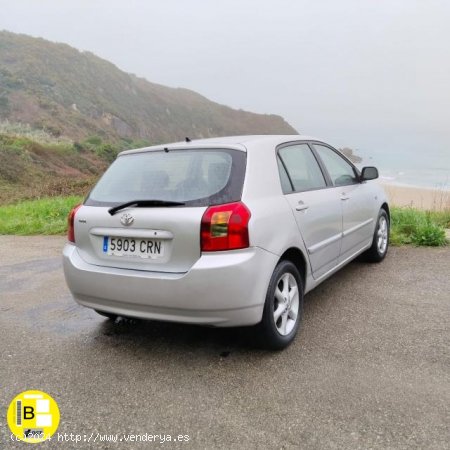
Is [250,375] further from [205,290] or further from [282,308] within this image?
[205,290]

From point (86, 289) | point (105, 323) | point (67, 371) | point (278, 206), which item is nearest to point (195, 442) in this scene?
point (67, 371)

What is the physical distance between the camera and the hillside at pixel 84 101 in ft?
163

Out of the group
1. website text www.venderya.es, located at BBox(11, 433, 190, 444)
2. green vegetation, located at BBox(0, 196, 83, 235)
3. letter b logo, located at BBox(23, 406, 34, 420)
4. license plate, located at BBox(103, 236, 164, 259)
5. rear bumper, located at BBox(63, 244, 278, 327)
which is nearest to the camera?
website text www.venderya.es, located at BBox(11, 433, 190, 444)

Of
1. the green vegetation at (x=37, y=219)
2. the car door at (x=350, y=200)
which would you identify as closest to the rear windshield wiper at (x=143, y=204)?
the car door at (x=350, y=200)

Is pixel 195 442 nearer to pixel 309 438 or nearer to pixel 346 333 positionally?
pixel 309 438

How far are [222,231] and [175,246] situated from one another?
1.07 ft

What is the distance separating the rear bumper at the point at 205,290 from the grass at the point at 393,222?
4.24 m

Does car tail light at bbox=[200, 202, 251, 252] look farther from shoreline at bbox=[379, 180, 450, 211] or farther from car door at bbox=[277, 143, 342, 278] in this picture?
shoreline at bbox=[379, 180, 450, 211]

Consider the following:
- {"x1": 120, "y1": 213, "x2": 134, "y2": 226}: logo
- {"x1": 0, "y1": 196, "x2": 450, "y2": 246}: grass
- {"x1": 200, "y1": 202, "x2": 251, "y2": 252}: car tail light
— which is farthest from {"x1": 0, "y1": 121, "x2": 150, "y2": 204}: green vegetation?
{"x1": 200, "y1": 202, "x2": 251, "y2": 252}: car tail light

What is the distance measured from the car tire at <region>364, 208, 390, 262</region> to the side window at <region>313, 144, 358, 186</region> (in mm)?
859

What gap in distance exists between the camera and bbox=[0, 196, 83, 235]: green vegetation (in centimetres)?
888

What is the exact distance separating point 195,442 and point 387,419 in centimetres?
105

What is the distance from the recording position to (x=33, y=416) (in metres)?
2.61

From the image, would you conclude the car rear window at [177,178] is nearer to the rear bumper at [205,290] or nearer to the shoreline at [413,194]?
the rear bumper at [205,290]
